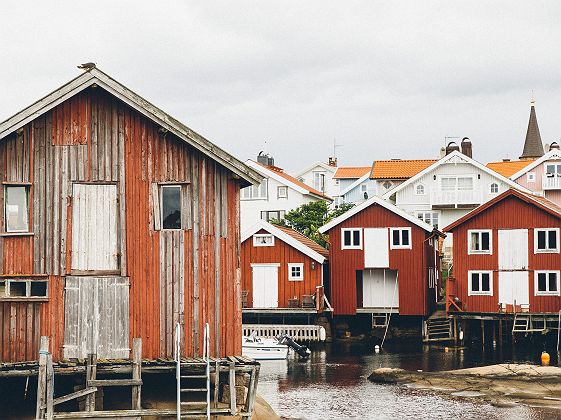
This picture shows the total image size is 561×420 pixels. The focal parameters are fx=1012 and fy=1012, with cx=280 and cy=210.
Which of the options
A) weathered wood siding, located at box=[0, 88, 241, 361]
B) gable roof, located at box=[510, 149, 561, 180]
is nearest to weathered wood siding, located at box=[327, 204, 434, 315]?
gable roof, located at box=[510, 149, 561, 180]

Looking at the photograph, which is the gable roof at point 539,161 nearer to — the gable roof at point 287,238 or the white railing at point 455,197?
the white railing at point 455,197

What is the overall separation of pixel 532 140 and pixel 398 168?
1886 cm

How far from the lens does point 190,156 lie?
2498cm

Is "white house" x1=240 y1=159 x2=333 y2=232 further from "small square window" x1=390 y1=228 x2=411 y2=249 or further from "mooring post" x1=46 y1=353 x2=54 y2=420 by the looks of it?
"mooring post" x1=46 y1=353 x2=54 y2=420

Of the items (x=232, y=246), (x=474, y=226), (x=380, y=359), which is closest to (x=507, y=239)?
(x=474, y=226)

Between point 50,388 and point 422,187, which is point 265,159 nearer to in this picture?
point 422,187

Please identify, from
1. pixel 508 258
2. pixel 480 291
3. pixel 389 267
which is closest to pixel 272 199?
pixel 389 267

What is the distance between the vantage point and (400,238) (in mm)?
55250

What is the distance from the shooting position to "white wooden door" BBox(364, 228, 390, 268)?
5528 centimetres

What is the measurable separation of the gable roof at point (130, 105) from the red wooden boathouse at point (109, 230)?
0.03m

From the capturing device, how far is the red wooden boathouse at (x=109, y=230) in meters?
24.5

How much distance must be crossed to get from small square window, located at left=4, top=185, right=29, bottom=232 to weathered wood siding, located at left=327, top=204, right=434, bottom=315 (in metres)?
32.5

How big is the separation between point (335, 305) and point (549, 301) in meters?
11.8

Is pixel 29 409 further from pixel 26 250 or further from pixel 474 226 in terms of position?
pixel 474 226
